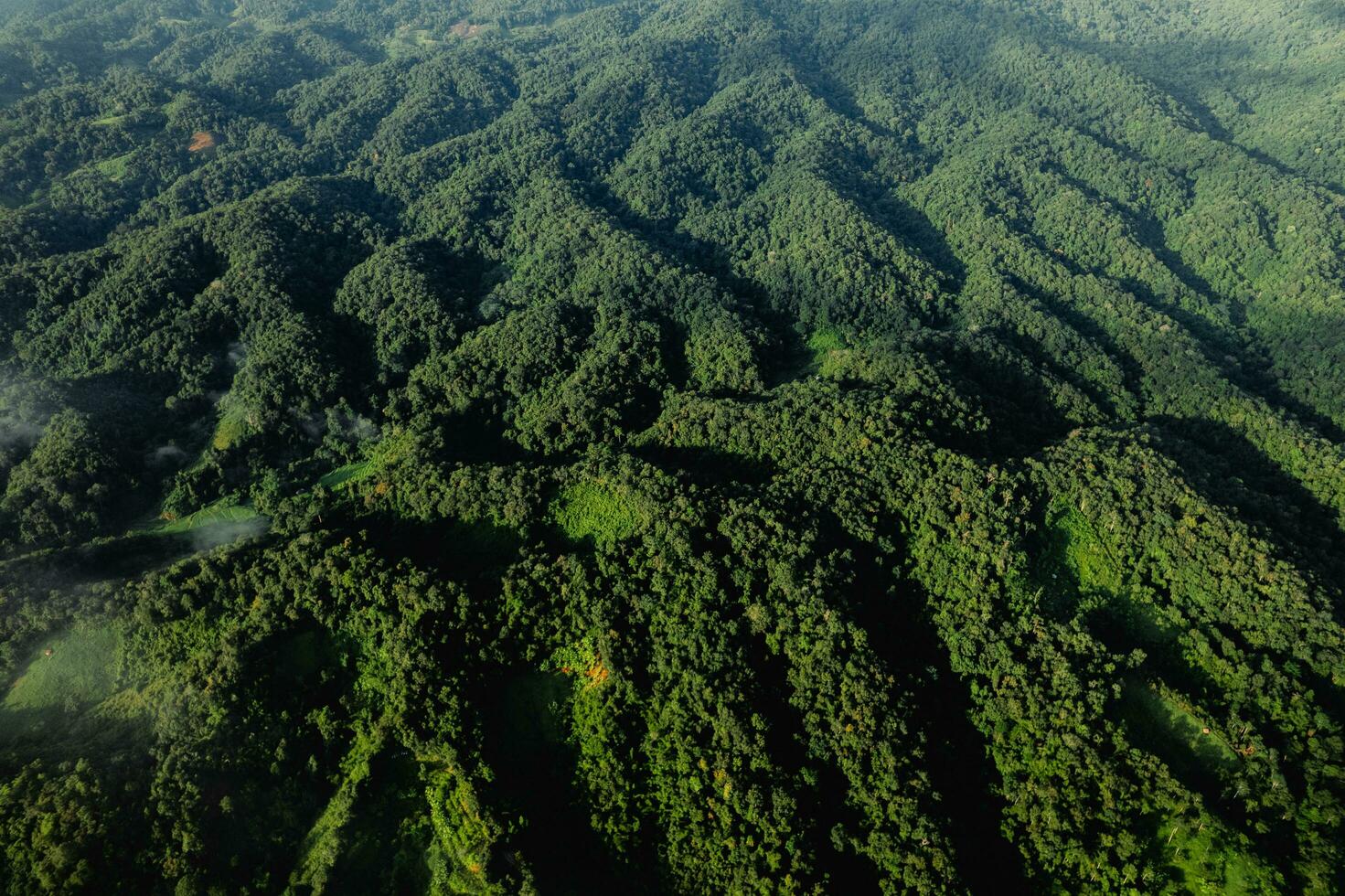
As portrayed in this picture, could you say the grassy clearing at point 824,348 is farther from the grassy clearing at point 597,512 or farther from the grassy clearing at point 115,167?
the grassy clearing at point 115,167

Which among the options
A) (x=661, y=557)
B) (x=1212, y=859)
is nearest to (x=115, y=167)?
(x=661, y=557)

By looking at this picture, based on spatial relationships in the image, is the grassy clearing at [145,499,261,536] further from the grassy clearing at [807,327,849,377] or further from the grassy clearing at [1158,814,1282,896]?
the grassy clearing at [1158,814,1282,896]

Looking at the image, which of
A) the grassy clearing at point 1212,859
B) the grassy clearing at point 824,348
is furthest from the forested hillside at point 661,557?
the grassy clearing at point 824,348

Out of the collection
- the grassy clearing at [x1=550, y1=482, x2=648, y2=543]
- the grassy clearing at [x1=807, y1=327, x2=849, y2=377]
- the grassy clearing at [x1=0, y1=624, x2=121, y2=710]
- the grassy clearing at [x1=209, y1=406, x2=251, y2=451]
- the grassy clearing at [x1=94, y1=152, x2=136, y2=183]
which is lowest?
the grassy clearing at [x1=209, y1=406, x2=251, y2=451]

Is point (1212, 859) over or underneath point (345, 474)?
over

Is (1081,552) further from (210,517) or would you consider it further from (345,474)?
(210,517)

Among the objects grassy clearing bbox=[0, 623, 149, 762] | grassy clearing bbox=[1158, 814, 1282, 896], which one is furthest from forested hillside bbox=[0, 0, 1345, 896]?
grassy clearing bbox=[0, 623, 149, 762]
